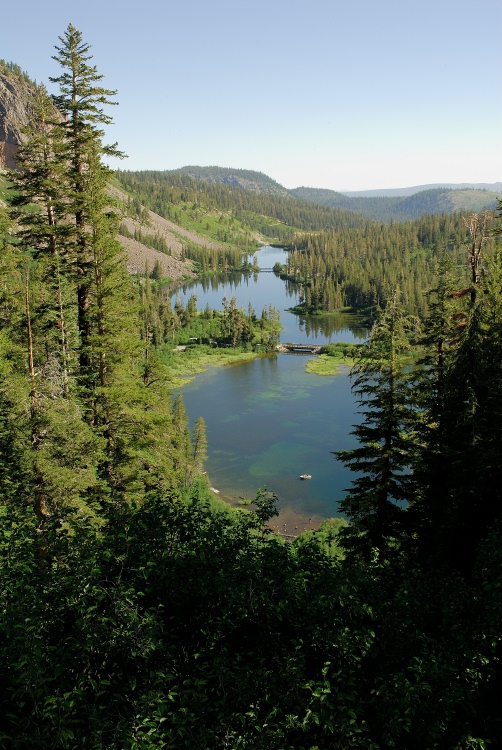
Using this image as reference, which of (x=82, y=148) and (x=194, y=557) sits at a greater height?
(x=82, y=148)

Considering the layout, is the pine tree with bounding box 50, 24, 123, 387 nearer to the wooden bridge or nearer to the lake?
the lake

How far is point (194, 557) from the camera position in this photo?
9.14 metres

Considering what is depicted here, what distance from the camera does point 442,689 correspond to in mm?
6555

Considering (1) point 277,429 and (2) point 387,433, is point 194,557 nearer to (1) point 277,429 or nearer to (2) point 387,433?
(2) point 387,433

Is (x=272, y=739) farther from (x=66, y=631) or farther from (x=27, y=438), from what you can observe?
(x=27, y=438)

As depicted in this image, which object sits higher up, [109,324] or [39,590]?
[109,324]

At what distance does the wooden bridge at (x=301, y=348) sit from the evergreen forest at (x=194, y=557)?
79.5 meters

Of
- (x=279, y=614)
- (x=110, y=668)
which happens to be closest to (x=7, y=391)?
(x=110, y=668)

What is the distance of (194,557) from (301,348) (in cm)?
10207

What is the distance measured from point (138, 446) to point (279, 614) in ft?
45.7

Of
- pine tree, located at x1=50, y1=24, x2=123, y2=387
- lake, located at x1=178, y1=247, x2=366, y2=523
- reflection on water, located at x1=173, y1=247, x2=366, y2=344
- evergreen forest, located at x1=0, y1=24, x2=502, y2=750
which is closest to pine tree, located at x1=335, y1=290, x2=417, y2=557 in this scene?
evergreen forest, located at x1=0, y1=24, x2=502, y2=750

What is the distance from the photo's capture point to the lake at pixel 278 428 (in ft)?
162

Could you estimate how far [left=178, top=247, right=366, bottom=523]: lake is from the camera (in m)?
49.3

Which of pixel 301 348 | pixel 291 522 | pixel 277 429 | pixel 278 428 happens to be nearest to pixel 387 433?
pixel 291 522
